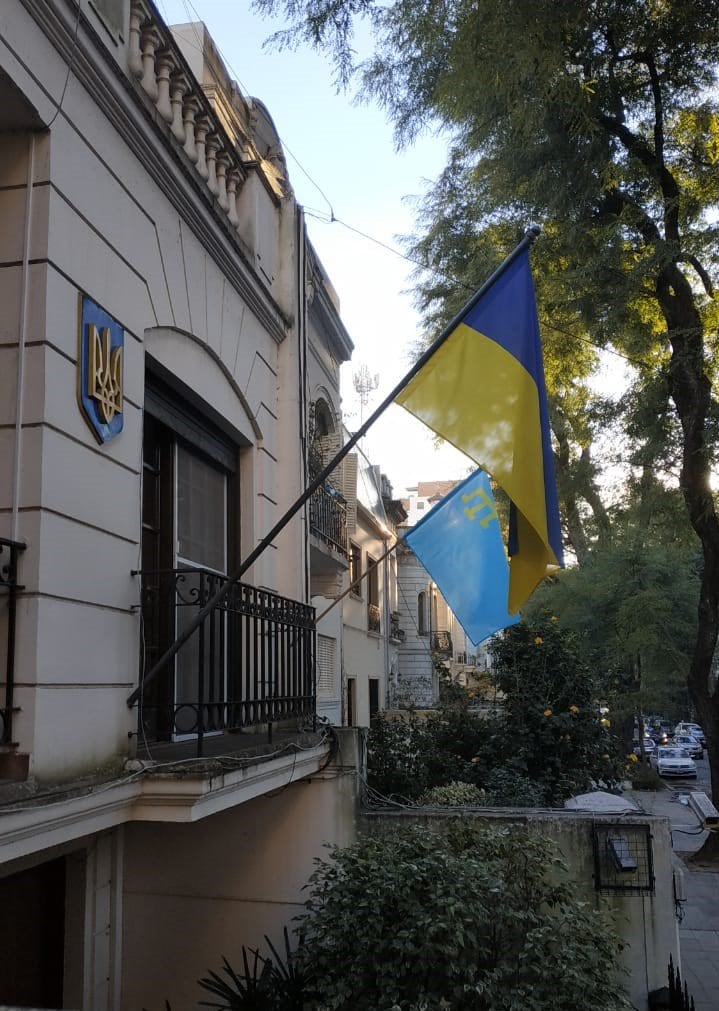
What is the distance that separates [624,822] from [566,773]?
168 inches

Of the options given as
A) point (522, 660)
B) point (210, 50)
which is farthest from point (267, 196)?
point (522, 660)

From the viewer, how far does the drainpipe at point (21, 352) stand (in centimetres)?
423

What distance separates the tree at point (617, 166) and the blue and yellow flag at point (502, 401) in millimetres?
5783

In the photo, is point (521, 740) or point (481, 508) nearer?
point (481, 508)

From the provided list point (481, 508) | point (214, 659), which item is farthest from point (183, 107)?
point (481, 508)

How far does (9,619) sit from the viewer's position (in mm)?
4133

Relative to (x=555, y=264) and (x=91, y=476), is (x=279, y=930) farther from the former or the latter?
(x=555, y=264)

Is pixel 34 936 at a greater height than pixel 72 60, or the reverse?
pixel 72 60

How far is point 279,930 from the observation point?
716 cm

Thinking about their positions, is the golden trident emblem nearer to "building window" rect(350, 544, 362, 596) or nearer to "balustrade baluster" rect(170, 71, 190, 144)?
"balustrade baluster" rect(170, 71, 190, 144)

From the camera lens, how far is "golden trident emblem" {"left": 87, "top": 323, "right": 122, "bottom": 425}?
188 inches

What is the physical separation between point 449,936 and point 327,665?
1080 cm

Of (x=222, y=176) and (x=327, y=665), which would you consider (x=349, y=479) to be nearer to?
(x=327, y=665)

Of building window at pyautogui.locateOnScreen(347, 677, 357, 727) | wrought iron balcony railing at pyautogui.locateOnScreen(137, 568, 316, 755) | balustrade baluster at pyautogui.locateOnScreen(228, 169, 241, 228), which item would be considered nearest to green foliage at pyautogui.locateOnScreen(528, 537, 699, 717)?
building window at pyautogui.locateOnScreen(347, 677, 357, 727)
